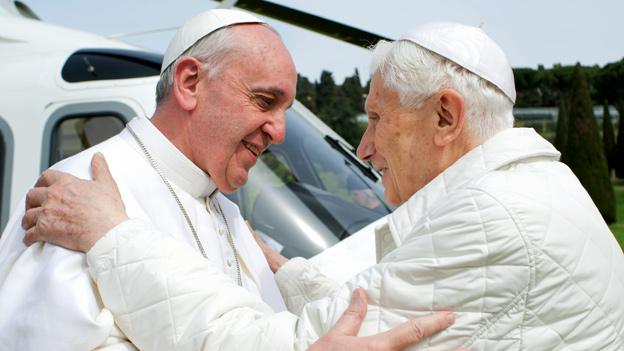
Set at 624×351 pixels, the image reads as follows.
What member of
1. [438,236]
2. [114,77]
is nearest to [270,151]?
[114,77]

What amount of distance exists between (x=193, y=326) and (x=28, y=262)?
1.68ft

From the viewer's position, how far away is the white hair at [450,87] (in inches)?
74.6

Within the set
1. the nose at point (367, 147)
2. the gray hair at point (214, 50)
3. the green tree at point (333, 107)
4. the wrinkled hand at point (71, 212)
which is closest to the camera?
the wrinkled hand at point (71, 212)

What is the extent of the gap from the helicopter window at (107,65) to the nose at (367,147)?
2.16m

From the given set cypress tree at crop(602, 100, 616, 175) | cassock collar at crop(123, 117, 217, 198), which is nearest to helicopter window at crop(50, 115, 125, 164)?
cassock collar at crop(123, 117, 217, 198)

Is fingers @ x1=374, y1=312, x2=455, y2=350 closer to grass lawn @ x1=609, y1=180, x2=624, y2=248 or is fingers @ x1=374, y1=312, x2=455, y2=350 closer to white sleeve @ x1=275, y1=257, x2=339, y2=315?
white sleeve @ x1=275, y1=257, x2=339, y2=315

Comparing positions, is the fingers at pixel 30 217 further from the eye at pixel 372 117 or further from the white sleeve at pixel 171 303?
the eye at pixel 372 117

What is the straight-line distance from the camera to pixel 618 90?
52.0 meters

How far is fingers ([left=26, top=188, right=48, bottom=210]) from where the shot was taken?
1957mm

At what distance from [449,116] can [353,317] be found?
0.59m

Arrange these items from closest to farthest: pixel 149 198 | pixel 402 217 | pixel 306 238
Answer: pixel 402 217, pixel 149 198, pixel 306 238

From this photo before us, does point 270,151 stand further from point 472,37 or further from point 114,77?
point 472,37

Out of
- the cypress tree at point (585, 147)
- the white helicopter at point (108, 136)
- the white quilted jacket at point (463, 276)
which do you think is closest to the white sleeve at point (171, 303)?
the white quilted jacket at point (463, 276)

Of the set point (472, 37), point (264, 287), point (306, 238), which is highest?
point (472, 37)
